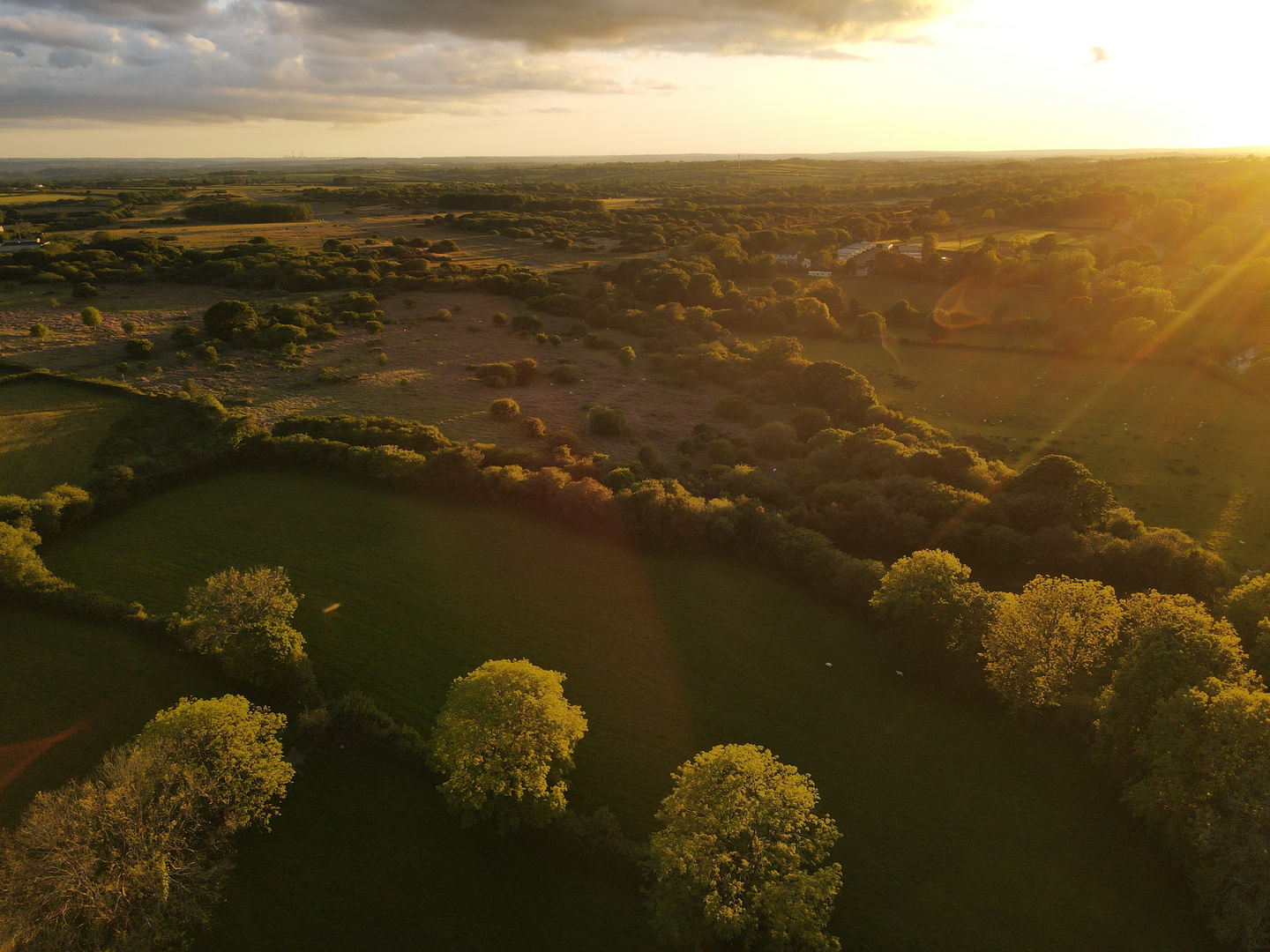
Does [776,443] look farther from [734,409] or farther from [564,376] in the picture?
[564,376]

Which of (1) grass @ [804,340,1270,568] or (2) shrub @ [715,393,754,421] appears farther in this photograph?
(2) shrub @ [715,393,754,421]

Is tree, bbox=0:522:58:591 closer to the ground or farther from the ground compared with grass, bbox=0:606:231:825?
farther from the ground

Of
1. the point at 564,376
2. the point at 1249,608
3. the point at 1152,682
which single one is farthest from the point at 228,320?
the point at 1249,608

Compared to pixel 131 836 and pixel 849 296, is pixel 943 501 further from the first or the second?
pixel 849 296

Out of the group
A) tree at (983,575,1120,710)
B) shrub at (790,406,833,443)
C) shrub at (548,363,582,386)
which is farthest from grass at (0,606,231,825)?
shrub at (790,406,833,443)

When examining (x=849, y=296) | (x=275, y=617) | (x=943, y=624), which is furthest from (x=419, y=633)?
(x=849, y=296)

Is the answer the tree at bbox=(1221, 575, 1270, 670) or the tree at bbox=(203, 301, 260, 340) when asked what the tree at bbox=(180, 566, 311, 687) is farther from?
the tree at bbox=(203, 301, 260, 340)

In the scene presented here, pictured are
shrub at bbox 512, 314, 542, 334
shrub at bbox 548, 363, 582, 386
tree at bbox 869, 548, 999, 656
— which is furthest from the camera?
shrub at bbox 512, 314, 542, 334
